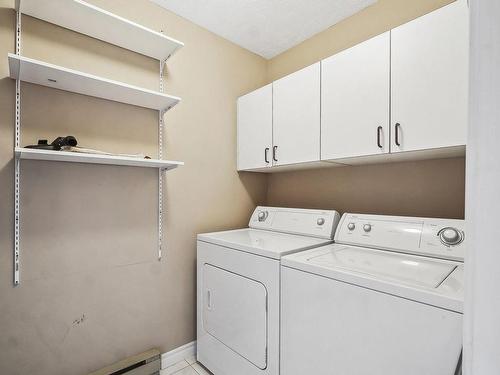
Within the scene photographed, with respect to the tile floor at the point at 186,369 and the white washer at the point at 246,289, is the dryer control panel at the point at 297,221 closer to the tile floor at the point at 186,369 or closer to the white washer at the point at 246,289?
the white washer at the point at 246,289

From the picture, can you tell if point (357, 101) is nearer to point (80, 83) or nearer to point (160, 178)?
point (160, 178)

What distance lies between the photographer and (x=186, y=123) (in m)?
2.06

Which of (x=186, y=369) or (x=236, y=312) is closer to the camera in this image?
(x=236, y=312)

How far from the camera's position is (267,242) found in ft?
5.51

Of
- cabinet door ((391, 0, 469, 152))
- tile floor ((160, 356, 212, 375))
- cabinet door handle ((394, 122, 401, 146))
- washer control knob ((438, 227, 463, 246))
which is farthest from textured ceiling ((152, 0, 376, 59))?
tile floor ((160, 356, 212, 375))

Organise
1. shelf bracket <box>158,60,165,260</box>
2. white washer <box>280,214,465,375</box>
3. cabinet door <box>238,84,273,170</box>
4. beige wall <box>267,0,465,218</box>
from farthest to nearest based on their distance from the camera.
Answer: cabinet door <box>238,84,273,170</box> < shelf bracket <box>158,60,165,260</box> < beige wall <box>267,0,465,218</box> < white washer <box>280,214,465,375</box>

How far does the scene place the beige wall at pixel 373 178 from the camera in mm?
1592

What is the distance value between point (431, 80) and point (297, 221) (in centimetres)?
119

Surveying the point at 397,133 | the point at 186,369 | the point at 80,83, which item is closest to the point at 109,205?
the point at 80,83

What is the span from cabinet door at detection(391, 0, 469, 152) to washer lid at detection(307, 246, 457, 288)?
57cm

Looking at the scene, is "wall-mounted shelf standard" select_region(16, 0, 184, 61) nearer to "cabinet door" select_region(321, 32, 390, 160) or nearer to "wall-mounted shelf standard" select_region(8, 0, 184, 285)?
"wall-mounted shelf standard" select_region(8, 0, 184, 285)

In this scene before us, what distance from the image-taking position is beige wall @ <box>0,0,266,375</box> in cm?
142

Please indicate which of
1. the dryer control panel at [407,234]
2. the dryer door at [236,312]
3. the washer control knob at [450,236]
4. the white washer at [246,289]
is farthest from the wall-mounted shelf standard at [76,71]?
the washer control knob at [450,236]

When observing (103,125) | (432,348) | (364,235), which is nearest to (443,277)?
(432,348)
